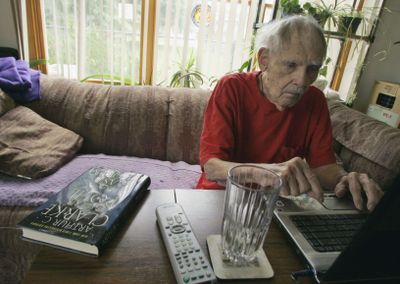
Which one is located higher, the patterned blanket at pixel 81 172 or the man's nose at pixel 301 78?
the man's nose at pixel 301 78

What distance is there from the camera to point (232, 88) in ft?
3.39

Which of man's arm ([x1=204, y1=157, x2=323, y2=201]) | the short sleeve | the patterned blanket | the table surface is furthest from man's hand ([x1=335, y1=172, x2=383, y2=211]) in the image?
the patterned blanket

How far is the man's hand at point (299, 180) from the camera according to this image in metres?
0.63

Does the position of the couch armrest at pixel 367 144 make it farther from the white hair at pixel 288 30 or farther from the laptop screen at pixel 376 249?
the laptop screen at pixel 376 249

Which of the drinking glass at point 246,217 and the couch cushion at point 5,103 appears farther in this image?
the couch cushion at point 5,103

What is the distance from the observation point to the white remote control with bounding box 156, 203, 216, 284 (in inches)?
17.1

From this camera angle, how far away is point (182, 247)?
49 cm

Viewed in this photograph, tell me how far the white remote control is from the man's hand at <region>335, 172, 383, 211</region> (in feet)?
1.50

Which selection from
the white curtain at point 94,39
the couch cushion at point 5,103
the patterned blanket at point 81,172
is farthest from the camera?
the white curtain at point 94,39

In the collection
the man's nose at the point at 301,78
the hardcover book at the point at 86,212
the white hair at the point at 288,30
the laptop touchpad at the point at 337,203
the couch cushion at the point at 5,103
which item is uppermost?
the white hair at the point at 288,30

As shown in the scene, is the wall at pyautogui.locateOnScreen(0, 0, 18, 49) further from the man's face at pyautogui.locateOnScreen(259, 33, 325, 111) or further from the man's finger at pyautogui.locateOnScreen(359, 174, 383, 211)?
the man's finger at pyautogui.locateOnScreen(359, 174, 383, 211)

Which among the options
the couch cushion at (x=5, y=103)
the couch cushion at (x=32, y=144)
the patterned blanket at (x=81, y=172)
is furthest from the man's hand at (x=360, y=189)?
the couch cushion at (x=5, y=103)

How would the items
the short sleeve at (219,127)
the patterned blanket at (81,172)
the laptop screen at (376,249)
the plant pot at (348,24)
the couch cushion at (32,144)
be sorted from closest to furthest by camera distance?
1. the laptop screen at (376,249)
2. the short sleeve at (219,127)
3. the patterned blanket at (81,172)
4. the couch cushion at (32,144)
5. the plant pot at (348,24)

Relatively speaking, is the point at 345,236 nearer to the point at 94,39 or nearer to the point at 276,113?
the point at 276,113
